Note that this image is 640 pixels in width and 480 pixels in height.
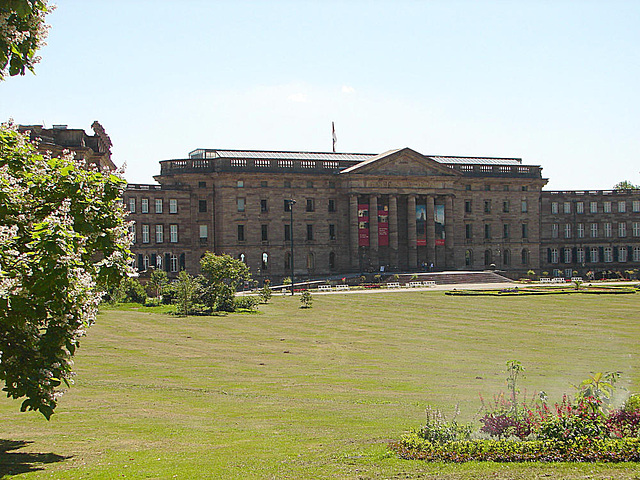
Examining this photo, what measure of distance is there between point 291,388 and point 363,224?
79915 mm

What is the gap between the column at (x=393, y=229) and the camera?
4063 inches

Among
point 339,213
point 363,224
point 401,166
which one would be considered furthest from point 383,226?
point 401,166

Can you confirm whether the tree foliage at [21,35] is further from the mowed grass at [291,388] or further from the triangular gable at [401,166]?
the triangular gable at [401,166]

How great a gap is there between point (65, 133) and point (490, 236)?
2769 inches

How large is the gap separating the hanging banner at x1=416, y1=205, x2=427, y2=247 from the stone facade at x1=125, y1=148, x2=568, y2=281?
146 millimetres

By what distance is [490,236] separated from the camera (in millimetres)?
112375

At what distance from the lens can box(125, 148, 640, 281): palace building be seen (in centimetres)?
9656

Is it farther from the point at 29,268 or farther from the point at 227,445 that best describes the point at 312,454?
the point at 29,268

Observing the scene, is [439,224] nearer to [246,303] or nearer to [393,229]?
[393,229]

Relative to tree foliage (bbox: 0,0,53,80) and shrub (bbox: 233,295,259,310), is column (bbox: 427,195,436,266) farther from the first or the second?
tree foliage (bbox: 0,0,53,80)

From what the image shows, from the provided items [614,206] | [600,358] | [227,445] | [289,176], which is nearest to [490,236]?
[614,206]

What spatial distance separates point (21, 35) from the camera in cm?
1232

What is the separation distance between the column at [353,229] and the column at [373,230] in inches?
92.6

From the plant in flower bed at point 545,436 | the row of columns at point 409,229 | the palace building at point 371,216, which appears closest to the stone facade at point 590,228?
the palace building at point 371,216
